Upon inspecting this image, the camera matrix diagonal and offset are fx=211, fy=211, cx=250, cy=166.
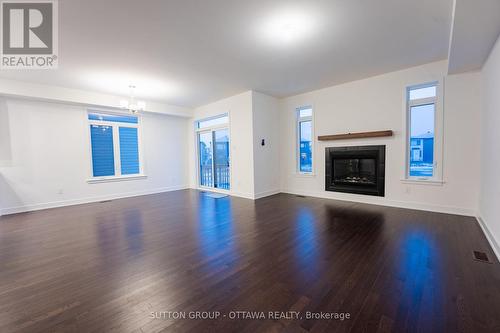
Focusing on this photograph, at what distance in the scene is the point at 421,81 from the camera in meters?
4.02

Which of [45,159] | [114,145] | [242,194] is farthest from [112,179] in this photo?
[242,194]

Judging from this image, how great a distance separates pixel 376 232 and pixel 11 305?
3.98m

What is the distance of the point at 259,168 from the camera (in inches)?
226

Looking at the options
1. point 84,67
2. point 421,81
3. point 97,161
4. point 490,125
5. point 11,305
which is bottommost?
point 11,305

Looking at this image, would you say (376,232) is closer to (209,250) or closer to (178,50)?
(209,250)

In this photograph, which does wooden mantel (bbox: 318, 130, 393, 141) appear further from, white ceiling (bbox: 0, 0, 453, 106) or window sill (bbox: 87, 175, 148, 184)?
window sill (bbox: 87, 175, 148, 184)

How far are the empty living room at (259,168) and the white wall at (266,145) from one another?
55 millimetres

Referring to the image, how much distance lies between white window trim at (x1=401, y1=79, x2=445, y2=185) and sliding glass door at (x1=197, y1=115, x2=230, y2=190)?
4.45m

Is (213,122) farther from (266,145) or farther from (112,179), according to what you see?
(112,179)

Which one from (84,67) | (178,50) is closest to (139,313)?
(178,50)

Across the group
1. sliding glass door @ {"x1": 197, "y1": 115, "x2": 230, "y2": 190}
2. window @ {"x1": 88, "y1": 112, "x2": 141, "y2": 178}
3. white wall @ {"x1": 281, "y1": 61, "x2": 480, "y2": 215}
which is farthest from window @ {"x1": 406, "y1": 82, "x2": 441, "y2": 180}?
window @ {"x1": 88, "y1": 112, "x2": 141, "y2": 178}

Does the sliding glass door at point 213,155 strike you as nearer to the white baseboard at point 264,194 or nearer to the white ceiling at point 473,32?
the white baseboard at point 264,194

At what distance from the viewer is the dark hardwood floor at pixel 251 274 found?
4.89ft
